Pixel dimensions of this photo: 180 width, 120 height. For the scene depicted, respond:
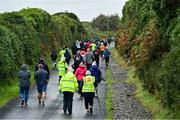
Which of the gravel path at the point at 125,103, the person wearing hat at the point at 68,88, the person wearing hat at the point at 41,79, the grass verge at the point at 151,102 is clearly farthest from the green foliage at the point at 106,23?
the person wearing hat at the point at 68,88

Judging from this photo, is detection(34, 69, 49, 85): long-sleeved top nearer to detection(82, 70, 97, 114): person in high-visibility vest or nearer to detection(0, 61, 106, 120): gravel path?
detection(0, 61, 106, 120): gravel path

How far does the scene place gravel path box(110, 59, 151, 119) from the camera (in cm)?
2198

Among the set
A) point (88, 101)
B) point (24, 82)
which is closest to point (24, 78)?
point (24, 82)

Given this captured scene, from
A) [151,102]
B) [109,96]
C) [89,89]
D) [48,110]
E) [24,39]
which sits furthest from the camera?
[24,39]

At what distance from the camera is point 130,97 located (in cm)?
2744

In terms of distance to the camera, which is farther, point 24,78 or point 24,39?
point 24,39

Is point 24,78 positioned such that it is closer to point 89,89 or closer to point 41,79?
point 41,79

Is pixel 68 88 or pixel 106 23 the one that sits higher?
pixel 106 23

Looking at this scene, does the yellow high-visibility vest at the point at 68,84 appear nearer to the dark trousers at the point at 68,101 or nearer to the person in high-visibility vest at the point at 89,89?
the dark trousers at the point at 68,101

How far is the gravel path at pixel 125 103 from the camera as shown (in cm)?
2198

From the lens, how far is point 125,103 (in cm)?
2536

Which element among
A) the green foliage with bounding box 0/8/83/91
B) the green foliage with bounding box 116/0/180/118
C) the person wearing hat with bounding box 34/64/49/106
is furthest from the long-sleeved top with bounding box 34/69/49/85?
the green foliage with bounding box 116/0/180/118

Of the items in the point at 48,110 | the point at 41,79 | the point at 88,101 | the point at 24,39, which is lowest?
the point at 48,110

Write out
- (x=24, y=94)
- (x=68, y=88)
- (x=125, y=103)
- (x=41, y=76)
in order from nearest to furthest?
(x=68, y=88), (x=41, y=76), (x=24, y=94), (x=125, y=103)
